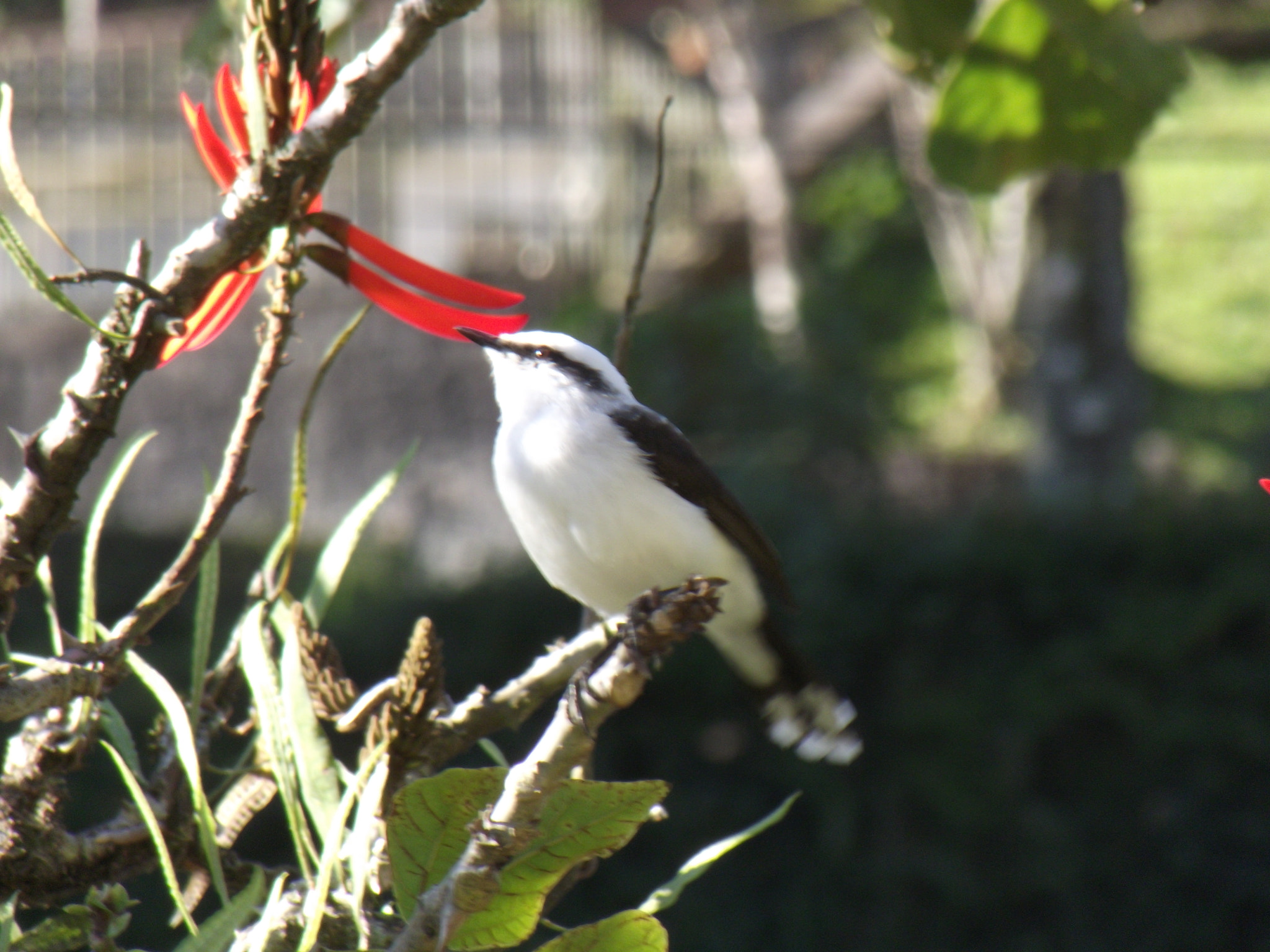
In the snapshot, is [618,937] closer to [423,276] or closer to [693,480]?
[423,276]

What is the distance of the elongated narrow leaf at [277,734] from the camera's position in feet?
3.30

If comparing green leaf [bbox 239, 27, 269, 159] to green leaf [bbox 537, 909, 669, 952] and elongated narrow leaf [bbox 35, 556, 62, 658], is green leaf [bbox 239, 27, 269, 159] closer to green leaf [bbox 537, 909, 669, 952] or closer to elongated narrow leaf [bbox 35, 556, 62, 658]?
elongated narrow leaf [bbox 35, 556, 62, 658]

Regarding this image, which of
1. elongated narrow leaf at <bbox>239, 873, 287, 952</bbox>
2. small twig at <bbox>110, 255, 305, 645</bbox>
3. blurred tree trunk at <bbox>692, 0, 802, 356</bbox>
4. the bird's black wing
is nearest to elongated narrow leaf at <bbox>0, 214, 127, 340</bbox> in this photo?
small twig at <bbox>110, 255, 305, 645</bbox>

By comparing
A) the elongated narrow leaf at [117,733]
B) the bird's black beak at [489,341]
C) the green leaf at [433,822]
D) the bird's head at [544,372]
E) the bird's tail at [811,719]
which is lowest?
the bird's tail at [811,719]

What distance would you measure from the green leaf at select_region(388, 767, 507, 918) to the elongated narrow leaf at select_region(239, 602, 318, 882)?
17 centimetres

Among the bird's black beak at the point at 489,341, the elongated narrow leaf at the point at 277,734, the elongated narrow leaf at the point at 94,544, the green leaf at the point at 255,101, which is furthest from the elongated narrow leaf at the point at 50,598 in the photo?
the bird's black beak at the point at 489,341

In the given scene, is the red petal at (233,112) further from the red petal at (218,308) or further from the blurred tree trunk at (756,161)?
the blurred tree trunk at (756,161)

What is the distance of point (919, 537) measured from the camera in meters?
4.93

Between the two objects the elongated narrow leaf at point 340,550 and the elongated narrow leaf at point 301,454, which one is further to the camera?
the elongated narrow leaf at point 340,550

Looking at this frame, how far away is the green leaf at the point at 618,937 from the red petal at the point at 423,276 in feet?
1.60

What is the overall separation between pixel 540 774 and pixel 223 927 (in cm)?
28

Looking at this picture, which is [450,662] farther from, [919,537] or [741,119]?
[741,119]

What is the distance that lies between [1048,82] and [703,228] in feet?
27.3

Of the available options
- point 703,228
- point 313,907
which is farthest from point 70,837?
point 703,228
